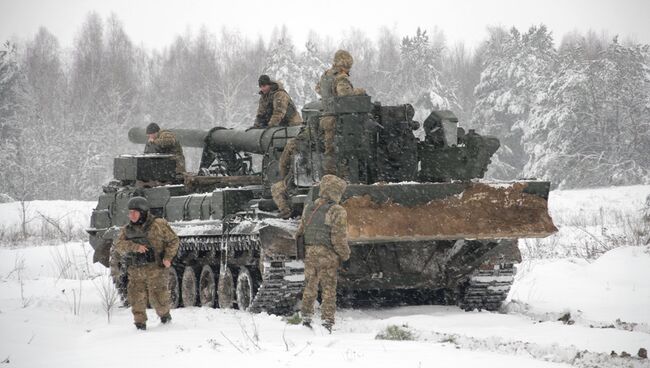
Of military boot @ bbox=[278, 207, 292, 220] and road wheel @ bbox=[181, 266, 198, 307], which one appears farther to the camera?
road wheel @ bbox=[181, 266, 198, 307]

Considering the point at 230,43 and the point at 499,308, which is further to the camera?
the point at 230,43

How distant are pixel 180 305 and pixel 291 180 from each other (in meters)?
3.36

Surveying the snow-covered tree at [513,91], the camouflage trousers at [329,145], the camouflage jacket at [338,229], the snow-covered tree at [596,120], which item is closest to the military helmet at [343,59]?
the camouflage trousers at [329,145]

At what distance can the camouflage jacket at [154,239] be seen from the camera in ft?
32.2

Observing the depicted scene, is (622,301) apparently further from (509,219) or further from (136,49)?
(136,49)

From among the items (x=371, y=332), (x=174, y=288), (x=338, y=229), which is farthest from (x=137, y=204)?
(x=174, y=288)

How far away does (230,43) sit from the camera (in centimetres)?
6662

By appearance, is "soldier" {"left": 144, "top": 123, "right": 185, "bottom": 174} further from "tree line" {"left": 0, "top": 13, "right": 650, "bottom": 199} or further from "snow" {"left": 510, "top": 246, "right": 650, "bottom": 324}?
"tree line" {"left": 0, "top": 13, "right": 650, "bottom": 199}

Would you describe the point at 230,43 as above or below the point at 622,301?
above

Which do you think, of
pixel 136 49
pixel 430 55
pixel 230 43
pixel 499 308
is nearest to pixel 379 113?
pixel 499 308

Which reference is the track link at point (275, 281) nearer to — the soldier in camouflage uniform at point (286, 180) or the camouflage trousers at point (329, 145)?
the soldier in camouflage uniform at point (286, 180)

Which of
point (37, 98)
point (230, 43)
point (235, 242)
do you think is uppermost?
point (230, 43)

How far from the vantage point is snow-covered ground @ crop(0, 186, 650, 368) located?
24.0 feet

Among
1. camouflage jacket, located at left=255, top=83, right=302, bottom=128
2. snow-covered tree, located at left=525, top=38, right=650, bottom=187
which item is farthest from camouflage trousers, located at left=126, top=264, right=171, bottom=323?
snow-covered tree, located at left=525, top=38, right=650, bottom=187
